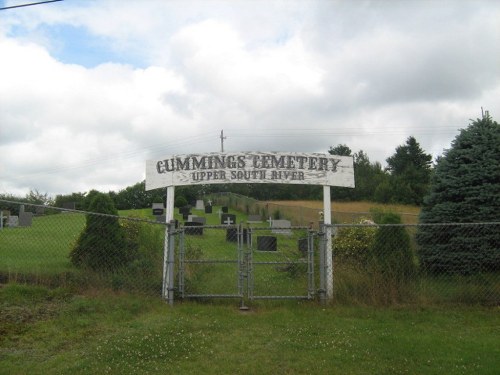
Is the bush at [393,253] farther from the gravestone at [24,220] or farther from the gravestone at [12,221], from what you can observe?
the gravestone at [12,221]

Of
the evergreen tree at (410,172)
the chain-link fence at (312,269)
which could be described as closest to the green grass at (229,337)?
the chain-link fence at (312,269)

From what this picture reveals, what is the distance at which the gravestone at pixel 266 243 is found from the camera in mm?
12578

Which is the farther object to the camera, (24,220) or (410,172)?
(410,172)

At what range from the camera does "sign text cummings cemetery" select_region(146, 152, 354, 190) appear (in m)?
9.69

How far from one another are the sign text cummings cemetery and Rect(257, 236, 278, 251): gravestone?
318 cm

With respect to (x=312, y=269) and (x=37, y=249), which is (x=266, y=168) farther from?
(x=37, y=249)

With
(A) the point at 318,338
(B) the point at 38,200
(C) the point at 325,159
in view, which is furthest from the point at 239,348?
(B) the point at 38,200

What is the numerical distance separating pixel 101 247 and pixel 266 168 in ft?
12.3

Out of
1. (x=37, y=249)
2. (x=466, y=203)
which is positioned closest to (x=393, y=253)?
(x=466, y=203)

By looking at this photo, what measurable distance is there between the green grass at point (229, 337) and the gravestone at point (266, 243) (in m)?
3.76

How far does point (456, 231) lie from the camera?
9289mm

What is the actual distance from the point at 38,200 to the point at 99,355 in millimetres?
34411

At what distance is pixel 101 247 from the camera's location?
10.5m

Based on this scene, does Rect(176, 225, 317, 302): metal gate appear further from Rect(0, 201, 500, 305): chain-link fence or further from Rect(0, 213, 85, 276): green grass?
Rect(0, 213, 85, 276): green grass
